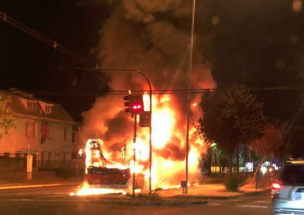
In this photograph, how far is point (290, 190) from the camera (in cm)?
1289

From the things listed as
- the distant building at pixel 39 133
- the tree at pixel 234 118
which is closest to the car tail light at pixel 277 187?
the tree at pixel 234 118

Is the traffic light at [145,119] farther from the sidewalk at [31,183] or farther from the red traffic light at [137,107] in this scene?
the sidewalk at [31,183]

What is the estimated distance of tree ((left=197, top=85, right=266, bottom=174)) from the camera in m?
33.0

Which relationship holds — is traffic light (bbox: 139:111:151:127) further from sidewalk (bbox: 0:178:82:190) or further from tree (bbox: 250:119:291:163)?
sidewalk (bbox: 0:178:82:190)

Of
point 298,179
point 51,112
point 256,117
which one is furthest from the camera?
point 51,112

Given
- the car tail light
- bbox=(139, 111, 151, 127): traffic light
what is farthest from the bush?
the car tail light

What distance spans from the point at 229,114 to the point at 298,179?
2000 cm

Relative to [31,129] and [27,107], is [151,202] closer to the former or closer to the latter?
[31,129]

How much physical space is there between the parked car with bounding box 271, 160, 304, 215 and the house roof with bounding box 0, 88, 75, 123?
41.1m

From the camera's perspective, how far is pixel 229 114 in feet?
108

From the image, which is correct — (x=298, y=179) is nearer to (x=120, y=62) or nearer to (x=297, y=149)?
(x=120, y=62)

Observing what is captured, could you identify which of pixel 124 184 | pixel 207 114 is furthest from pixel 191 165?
pixel 124 184

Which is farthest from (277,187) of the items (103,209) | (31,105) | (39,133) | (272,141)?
(31,105)

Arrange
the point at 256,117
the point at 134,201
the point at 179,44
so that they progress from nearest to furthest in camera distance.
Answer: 1. the point at 134,201
2. the point at 256,117
3. the point at 179,44
